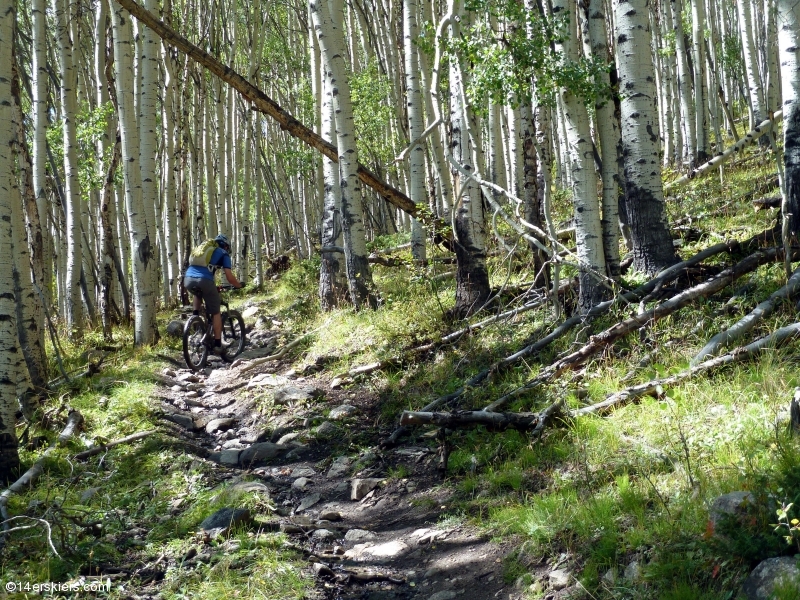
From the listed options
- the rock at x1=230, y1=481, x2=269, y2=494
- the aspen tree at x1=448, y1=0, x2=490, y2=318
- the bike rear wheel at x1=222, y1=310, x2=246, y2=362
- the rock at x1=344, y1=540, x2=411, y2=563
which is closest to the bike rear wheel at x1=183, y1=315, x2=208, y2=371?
the bike rear wheel at x1=222, y1=310, x2=246, y2=362

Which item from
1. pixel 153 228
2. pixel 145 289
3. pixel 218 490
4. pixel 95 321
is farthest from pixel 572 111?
pixel 95 321

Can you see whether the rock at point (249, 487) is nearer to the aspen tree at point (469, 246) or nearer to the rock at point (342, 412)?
the rock at point (342, 412)

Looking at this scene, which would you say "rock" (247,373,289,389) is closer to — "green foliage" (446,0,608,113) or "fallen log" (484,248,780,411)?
"fallen log" (484,248,780,411)

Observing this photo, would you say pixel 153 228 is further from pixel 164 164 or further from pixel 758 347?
pixel 758 347

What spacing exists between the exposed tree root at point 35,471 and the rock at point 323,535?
1901mm

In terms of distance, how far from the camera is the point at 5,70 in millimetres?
5613

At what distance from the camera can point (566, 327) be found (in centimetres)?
651

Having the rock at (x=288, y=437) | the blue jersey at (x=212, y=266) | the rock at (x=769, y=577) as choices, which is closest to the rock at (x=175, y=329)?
the blue jersey at (x=212, y=266)

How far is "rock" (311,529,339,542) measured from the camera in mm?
4582

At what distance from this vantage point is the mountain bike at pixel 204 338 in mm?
9906

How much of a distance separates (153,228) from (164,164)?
4800mm

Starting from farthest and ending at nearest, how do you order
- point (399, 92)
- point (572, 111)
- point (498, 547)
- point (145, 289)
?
point (399, 92) < point (145, 289) < point (572, 111) < point (498, 547)

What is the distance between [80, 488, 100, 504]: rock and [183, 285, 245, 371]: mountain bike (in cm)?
446

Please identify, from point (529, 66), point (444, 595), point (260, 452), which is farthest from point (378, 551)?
point (529, 66)
